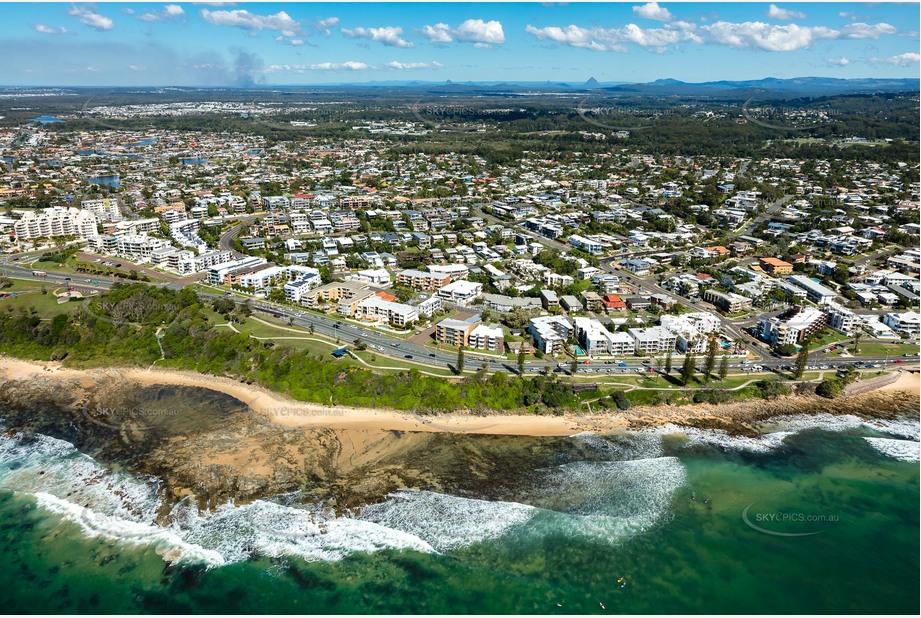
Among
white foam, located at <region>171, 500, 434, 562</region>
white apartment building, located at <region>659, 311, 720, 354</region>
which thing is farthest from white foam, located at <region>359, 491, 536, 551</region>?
white apartment building, located at <region>659, 311, 720, 354</region>

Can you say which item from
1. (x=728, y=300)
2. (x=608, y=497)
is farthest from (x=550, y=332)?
(x=728, y=300)

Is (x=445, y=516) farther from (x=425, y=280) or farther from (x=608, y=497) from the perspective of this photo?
(x=425, y=280)

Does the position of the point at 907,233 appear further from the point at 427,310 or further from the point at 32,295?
the point at 32,295

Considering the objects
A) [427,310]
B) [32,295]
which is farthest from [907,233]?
[32,295]

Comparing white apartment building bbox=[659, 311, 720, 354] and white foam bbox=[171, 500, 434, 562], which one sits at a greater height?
white apartment building bbox=[659, 311, 720, 354]

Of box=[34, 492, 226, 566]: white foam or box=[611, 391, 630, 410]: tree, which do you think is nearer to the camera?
box=[34, 492, 226, 566]: white foam

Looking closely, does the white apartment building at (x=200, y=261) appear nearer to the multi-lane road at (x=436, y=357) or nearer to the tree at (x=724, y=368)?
the multi-lane road at (x=436, y=357)

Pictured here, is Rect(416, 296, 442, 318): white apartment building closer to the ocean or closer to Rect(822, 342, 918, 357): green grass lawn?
the ocean
